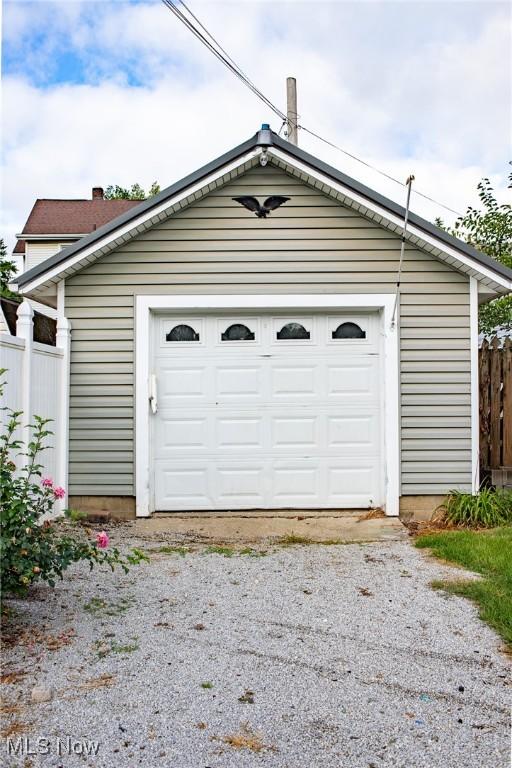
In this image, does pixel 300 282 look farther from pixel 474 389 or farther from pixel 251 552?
pixel 251 552

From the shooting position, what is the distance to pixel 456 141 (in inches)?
464

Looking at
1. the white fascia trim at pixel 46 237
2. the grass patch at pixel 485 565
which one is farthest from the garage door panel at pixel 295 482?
the white fascia trim at pixel 46 237

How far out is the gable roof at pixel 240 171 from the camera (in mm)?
7211

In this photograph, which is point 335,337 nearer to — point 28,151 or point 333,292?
point 333,292

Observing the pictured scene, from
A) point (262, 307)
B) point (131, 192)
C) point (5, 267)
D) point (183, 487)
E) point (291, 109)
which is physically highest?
point (131, 192)

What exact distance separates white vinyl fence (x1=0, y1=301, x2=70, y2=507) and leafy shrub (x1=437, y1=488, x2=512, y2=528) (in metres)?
4.31

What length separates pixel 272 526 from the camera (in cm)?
719

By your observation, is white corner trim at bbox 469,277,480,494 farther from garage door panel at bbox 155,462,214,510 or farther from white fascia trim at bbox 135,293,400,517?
garage door panel at bbox 155,462,214,510

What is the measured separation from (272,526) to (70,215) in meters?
15.3

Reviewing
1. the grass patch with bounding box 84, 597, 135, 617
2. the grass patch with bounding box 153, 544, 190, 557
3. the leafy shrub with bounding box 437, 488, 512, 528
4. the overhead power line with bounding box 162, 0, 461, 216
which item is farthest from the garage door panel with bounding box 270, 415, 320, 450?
the grass patch with bounding box 84, 597, 135, 617

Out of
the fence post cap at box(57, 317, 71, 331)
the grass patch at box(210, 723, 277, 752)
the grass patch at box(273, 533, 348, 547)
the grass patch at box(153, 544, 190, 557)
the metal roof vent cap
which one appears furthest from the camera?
the fence post cap at box(57, 317, 71, 331)

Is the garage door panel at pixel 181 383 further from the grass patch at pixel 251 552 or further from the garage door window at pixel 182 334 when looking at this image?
the grass patch at pixel 251 552

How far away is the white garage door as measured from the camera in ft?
25.4

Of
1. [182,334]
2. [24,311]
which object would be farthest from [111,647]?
[182,334]
